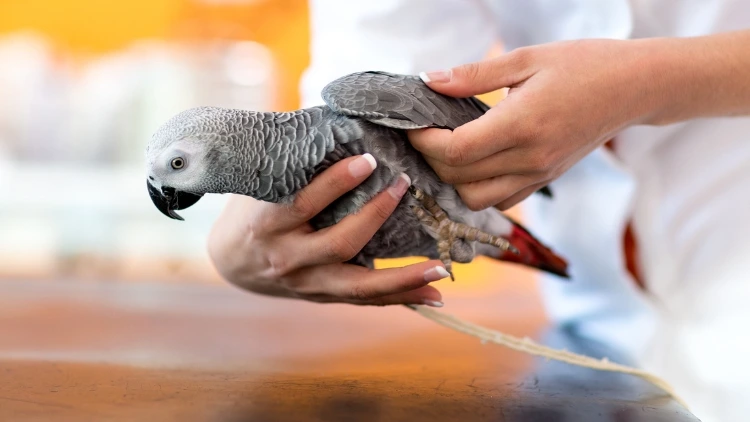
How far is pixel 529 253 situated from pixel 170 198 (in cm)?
41

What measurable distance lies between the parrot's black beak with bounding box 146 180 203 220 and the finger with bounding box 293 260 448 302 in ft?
0.46

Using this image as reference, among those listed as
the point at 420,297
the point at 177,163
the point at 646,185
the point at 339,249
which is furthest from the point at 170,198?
the point at 646,185

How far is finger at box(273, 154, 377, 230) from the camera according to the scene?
56 centimetres

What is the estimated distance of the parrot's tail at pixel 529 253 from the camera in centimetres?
77

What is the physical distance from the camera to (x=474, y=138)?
0.55 m

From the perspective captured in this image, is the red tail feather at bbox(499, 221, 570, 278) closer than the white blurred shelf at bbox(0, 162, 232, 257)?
Yes

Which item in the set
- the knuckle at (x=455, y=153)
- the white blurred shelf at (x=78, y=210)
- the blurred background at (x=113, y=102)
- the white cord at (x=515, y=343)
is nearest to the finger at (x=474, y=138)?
the knuckle at (x=455, y=153)

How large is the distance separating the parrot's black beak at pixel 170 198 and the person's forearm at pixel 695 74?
0.42m

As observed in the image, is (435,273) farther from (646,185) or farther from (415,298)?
(646,185)

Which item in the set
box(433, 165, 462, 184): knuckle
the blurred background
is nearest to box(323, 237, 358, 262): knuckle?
box(433, 165, 462, 184): knuckle

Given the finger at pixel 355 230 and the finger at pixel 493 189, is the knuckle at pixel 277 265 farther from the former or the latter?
the finger at pixel 493 189

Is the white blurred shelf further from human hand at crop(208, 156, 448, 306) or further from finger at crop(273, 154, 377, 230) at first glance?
finger at crop(273, 154, 377, 230)

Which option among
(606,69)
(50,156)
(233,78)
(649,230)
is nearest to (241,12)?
(233,78)

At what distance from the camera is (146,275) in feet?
6.16
